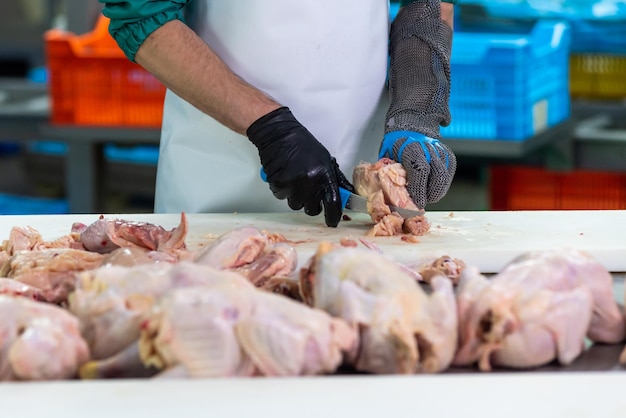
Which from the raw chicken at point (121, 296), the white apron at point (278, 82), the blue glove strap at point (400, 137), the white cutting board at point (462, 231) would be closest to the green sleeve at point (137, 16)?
the white apron at point (278, 82)

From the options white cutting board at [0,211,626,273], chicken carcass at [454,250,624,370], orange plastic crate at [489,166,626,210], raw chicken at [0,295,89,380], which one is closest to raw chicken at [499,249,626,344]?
chicken carcass at [454,250,624,370]

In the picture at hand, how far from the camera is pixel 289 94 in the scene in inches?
114

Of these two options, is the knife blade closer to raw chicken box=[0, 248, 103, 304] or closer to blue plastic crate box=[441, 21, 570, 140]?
raw chicken box=[0, 248, 103, 304]

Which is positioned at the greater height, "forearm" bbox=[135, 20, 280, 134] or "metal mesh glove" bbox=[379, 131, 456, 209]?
"forearm" bbox=[135, 20, 280, 134]

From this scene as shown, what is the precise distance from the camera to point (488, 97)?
14.6 feet

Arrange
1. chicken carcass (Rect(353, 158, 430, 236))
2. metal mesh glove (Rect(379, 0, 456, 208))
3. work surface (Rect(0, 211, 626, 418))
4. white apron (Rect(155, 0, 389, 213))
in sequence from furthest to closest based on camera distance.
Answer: white apron (Rect(155, 0, 389, 213)), metal mesh glove (Rect(379, 0, 456, 208)), chicken carcass (Rect(353, 158, 430, 236)), work surface (Rect(0, 211, 626, 418))

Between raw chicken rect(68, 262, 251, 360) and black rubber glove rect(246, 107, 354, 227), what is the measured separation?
0.99 m

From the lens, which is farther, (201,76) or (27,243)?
(201,76)

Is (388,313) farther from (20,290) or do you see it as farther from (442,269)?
(20,290)

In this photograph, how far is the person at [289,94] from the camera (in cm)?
259

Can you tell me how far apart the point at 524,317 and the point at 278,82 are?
1.56m

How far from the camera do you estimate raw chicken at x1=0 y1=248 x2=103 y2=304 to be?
5.87ft

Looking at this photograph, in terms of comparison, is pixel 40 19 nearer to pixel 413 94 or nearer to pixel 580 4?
pixel 580 4

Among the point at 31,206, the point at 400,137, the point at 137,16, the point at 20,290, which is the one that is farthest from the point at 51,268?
the point at 31,206
